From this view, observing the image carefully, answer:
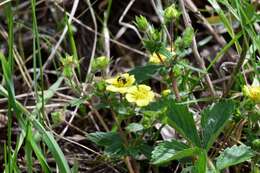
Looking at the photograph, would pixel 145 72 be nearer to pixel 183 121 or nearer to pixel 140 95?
pixel 140 95

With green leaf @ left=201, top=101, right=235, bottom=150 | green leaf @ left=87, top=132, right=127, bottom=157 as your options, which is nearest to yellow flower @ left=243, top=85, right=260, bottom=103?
green leaf @ left=201, top=101, right=235, bottom=150

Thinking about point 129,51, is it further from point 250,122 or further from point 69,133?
point 250,122

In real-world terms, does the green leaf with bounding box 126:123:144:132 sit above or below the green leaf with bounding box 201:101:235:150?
below

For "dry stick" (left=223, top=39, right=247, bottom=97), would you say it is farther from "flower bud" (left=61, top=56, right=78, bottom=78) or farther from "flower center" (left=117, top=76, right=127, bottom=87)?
"flower bud" (left=61, top=56, right=78, bottom=78)

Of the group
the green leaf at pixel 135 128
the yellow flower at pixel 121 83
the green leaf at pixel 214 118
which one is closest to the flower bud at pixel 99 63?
the yellow flower at pixel 121 83

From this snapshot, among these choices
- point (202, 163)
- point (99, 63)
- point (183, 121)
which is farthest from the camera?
point (99, 63)

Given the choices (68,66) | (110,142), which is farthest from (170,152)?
(68,66)
